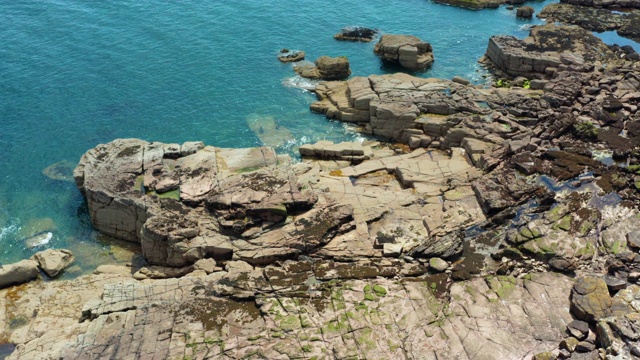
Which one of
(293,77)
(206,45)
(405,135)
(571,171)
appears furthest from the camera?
(206,45)

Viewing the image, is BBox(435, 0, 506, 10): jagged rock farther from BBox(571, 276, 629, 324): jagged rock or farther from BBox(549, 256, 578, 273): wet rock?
BBox(571, 276, 629, 324): jagged rock

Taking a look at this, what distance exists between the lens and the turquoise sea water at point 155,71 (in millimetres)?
35469

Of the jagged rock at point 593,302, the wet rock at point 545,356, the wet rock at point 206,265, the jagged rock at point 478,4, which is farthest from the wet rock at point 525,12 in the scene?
the wet rock at point 206,265

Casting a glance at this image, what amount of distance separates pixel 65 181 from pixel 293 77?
22.3 metres

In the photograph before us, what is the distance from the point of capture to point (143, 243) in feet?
92.9

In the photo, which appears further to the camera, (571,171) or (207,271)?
(571,171)

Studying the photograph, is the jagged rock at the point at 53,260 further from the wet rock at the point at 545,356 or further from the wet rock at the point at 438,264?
the wet rock at the point at 545,356

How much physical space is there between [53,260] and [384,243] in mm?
18684

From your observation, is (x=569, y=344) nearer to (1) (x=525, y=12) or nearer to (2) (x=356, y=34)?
(2) (x=356, y=34)

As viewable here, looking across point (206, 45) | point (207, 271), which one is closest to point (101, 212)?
point (207, 271)

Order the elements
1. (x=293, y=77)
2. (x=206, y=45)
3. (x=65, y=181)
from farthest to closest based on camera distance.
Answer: (x=206, y=45), (x=293, y=77), (x=65, y=181)

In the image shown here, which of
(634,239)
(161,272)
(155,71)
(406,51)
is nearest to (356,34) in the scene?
(406,51)

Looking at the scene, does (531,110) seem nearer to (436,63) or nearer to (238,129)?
(436,63)

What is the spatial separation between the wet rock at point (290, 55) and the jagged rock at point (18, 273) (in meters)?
30.7
